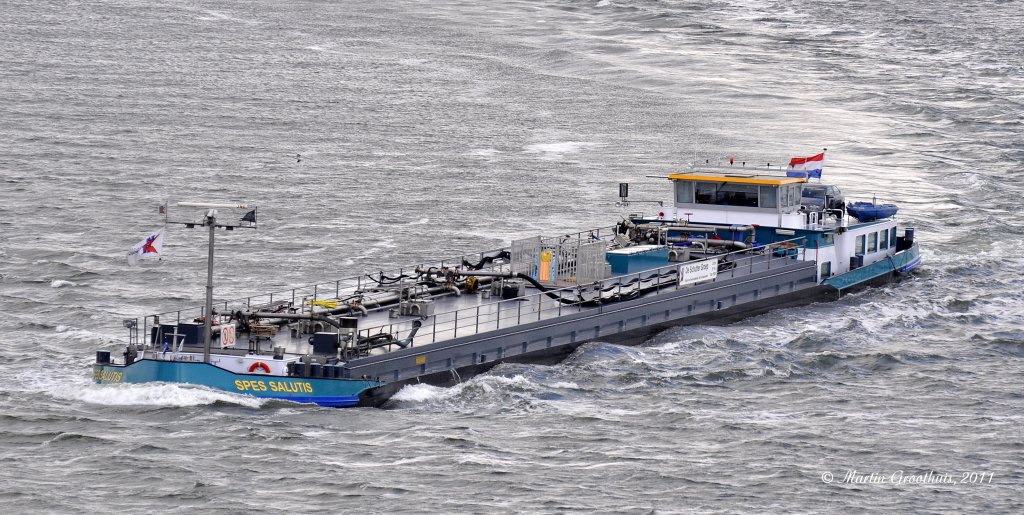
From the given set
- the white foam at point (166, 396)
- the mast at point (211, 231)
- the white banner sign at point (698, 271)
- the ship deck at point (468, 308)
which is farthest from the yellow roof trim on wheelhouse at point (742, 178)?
the white foam at point (166, 396)

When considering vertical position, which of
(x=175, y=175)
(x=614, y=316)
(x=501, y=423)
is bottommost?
(x=501, y=423)

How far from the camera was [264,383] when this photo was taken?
35062 mm

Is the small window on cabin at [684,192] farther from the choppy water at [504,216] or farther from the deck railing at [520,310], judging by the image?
the choppy water at [504,216]

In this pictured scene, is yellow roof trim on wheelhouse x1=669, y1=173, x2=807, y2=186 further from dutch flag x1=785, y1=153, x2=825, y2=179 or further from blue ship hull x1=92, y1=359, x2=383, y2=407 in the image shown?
blue ship hull x1=92, y1=359, x2=383, y2=407

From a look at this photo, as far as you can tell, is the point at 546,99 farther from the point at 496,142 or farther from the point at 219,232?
the point at 219,232

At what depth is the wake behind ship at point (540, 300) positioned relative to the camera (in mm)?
35531

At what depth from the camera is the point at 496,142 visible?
8919 cm

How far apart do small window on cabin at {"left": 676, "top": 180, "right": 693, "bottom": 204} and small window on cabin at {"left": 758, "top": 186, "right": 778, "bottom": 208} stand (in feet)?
8.32

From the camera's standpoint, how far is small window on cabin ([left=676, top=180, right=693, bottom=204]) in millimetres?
51875

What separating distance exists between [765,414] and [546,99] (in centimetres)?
6790

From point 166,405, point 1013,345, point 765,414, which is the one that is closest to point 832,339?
point 1013,345

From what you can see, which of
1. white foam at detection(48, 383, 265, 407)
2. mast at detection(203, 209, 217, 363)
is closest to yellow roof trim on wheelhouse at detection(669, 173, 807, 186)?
white foam at detection(48, 383, 265, 407)

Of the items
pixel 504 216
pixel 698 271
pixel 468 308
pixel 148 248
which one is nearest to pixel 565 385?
pixel 468 308

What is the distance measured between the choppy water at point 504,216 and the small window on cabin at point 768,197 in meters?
4.32
